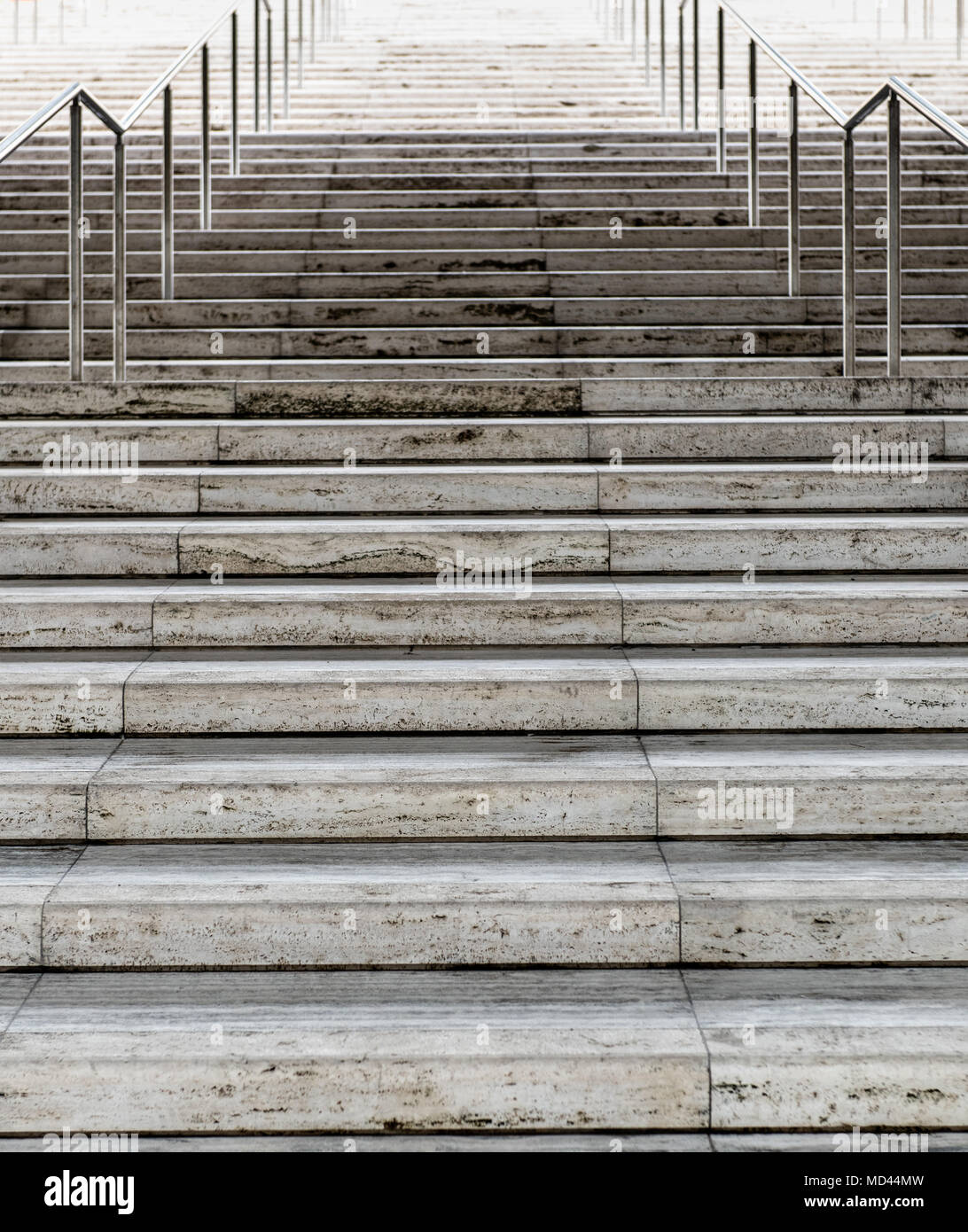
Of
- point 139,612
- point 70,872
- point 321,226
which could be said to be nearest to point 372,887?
point 70,872

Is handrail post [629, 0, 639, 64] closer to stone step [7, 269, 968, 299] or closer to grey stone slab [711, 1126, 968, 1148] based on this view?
stone step [7, 269, 968, 299]

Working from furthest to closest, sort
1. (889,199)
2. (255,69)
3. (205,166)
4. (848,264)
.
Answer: (255,69) → (205,166) → (848,264) → (889,199)

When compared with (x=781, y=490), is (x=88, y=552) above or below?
below

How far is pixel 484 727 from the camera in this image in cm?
273

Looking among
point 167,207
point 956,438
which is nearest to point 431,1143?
point 956,438

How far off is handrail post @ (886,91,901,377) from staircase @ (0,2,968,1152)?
19cm

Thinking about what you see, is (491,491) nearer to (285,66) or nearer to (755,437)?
(755,437)

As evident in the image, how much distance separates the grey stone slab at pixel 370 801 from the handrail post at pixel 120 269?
75.3 inches

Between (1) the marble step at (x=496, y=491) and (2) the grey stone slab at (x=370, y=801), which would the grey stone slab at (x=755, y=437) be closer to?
(1) the marble step at (x=496, y=491)

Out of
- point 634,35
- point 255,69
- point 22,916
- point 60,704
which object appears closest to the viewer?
point 22,916

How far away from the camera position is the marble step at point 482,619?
115 inches

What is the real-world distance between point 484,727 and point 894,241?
2.35 meters

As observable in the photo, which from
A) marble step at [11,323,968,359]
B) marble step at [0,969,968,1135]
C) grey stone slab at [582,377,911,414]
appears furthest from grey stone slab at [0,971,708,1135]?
marble step at [11,323,968,359]
